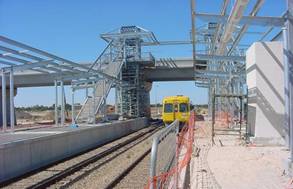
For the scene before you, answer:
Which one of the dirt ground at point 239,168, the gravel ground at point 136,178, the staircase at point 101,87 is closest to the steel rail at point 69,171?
the gravel ground at point 136,178

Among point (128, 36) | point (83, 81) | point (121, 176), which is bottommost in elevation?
point (121, 176)

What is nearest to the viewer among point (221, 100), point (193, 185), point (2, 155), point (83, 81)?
point (193, 185)

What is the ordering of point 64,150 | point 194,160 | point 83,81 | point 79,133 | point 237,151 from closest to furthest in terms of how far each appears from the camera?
point 194,160 < point 237,151 < point 64,150 < point 79,133 < point 83,81

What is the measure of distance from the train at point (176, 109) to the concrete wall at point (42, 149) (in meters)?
10.2

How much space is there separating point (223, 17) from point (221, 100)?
27537 millimetres

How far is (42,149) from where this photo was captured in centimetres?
1576

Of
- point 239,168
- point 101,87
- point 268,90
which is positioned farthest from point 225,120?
point 239,168

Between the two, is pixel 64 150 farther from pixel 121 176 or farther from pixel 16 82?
pixel 16 82

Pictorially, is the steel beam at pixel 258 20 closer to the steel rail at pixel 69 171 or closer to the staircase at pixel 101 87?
the steel rail at pixel 69 171

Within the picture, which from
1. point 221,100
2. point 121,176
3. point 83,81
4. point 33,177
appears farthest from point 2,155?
point 221,100

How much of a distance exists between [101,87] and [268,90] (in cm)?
2055

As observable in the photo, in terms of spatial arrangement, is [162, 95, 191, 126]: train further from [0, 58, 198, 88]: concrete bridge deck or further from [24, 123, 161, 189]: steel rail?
Result: [24, 123, 161, 189]: steel rail

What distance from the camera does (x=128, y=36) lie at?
1706 inches

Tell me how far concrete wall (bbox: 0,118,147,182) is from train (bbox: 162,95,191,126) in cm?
1023
